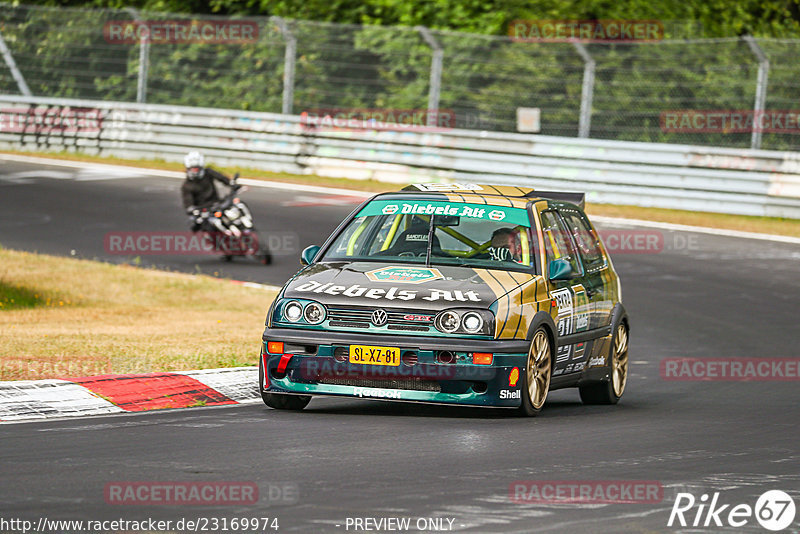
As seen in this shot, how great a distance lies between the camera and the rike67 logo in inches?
246

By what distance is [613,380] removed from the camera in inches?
430

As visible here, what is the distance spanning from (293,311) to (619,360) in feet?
10.5

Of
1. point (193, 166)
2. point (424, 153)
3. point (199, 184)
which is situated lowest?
point (199, 184)

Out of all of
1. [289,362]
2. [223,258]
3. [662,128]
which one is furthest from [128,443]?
[662,128]

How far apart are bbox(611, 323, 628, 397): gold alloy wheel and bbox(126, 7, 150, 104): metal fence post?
65.7 feet

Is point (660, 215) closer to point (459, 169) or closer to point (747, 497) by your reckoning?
point (459, 169)

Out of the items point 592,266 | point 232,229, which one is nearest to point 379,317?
point 592,266

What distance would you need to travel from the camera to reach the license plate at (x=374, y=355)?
8.80 m

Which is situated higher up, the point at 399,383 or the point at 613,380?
the point at 399,383

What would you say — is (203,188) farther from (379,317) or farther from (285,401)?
(379,317)

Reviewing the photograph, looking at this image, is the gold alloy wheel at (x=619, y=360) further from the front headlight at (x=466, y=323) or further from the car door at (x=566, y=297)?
the front headlight at (x=466, y=323)

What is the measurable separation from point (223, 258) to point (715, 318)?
24.6 ft

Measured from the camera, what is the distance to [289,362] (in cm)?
904

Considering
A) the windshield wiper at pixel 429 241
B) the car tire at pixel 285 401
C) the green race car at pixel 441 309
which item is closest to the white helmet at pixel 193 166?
the green race car at pixel 441 309
